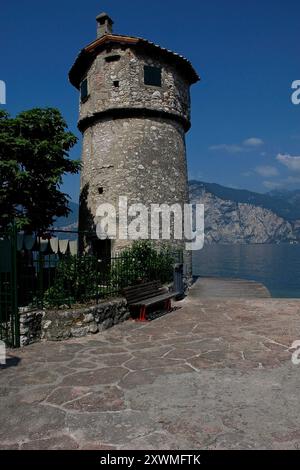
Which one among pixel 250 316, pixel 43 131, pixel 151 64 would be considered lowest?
pixel 250 316

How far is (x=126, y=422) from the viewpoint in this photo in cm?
425

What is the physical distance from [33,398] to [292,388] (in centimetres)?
389

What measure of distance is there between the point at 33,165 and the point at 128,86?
594cm

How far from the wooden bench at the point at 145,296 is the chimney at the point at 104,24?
13.1m

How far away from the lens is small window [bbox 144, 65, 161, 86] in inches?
618

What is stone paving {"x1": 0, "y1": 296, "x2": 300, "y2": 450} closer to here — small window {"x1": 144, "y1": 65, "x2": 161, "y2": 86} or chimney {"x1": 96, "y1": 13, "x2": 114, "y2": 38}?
small window {"x1": 144, "y1": 65, "x2": 161, "y2": 86}

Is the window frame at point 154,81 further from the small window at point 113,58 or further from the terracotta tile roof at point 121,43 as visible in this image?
the small window at point 113,58

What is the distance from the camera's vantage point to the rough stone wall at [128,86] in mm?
15523

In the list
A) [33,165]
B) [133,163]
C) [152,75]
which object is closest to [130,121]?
[133,163]

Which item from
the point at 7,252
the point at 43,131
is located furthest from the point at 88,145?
the point at 7,252

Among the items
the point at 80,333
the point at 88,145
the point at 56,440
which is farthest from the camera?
the point at 88,145

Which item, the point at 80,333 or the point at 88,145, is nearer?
the point at 80,333

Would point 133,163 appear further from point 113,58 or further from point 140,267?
point 140,267

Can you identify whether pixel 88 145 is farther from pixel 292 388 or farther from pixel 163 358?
pixel 292 388
